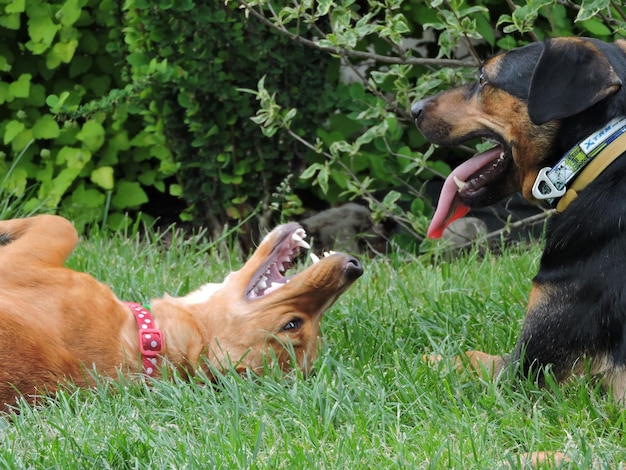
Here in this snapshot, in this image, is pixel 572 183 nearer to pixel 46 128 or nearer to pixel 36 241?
pixel 36 241

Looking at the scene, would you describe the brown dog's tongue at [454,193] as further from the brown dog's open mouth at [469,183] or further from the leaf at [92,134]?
the leaf at [92,134]

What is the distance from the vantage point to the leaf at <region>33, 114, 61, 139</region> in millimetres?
7414

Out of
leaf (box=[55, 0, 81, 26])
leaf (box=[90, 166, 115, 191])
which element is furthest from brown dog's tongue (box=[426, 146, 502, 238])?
leaf (box=[55, 0, 81, 26])

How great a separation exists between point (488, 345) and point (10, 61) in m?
4.65

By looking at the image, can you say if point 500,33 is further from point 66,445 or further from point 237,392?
point 66,445

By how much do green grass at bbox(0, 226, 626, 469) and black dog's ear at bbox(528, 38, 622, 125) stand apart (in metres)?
1.09

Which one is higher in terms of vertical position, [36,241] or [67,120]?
[36,241]

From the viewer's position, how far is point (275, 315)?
4.50 meters

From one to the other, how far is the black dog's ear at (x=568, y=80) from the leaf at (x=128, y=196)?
4.19 m

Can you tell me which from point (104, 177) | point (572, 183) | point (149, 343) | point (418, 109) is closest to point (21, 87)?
point (104, 177)

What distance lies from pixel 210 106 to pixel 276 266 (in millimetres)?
2612

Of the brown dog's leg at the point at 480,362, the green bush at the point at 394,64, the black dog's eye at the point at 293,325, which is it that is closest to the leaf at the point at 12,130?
the green bush at the point at 394,64

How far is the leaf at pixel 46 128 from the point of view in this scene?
24.3 feet

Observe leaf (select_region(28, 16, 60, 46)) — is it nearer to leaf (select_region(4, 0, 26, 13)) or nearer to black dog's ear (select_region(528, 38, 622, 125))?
leaf (select_region(4, 0, 26, 13))
